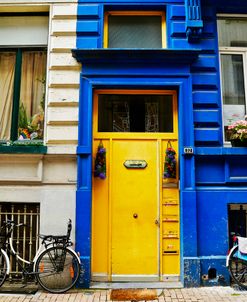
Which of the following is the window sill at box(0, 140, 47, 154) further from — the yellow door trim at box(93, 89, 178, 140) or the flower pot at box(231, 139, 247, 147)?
the flower pot at box(231, 139, 247, 147)

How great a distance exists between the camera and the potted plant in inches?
251

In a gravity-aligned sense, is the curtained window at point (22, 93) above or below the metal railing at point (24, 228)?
above

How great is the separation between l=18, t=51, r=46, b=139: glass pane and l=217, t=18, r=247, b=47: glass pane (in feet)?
12.5

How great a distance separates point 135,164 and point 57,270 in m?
2.41

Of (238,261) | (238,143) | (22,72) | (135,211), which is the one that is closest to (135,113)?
(135,211)

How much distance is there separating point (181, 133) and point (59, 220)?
9.35 feet

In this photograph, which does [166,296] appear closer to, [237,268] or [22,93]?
[237,268]

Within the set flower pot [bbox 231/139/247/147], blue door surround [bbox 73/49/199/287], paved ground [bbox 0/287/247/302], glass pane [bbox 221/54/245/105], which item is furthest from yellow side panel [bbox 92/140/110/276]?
glass pane [bbox 221/54/245/105]

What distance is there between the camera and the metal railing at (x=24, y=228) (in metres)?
6.43

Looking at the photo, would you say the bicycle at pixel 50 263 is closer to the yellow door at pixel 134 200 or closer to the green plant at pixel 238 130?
the yellow door at pixel 134 200

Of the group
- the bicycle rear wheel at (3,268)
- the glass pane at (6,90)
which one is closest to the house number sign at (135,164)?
the glass pane at (6,90)

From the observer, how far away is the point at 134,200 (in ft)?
21.4

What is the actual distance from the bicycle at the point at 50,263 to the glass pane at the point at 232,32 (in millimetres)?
4945

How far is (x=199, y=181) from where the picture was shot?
646 cm
